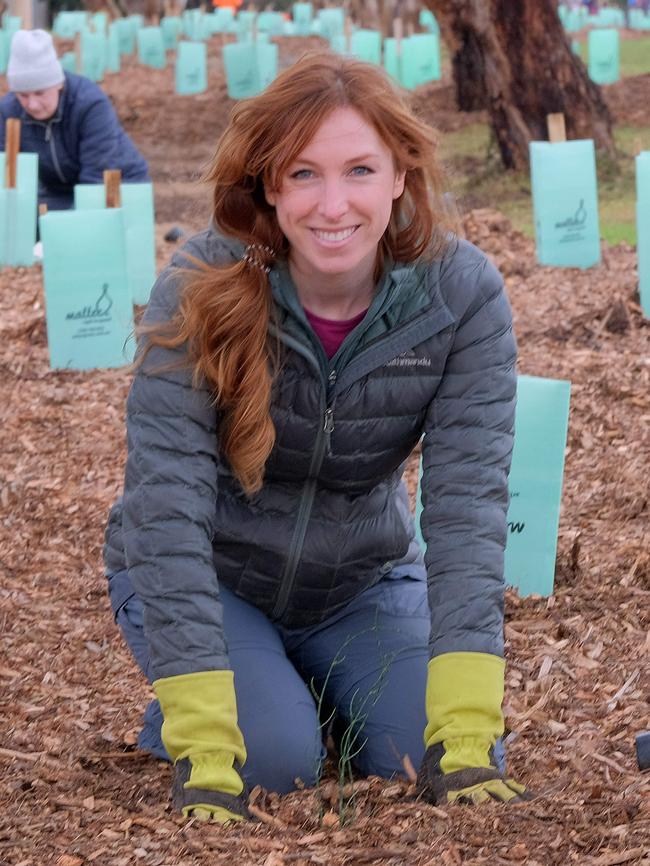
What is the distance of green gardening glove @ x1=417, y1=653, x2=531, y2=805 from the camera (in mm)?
2316

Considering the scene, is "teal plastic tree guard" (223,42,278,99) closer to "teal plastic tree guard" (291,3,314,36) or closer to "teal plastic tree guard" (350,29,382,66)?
"teal plastic tree guard" (350,29,382,66)

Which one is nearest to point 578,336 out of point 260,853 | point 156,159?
point 260,853

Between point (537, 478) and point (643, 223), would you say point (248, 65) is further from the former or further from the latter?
point (537, 478)

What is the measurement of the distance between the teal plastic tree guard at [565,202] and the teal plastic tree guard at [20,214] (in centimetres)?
247

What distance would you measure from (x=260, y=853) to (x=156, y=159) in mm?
12590

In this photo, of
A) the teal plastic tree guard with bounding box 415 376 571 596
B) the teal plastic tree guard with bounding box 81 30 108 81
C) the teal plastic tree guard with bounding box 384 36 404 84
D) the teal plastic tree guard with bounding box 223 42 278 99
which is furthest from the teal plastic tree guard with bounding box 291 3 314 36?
the teal plastic tree guard with bounding box 415 376 571 596

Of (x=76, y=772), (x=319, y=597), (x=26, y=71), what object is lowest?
(x=76, y=772)

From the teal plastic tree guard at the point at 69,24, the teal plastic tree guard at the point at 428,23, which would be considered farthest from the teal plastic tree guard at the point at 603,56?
the teal plastic tree guard at the point at 428,23

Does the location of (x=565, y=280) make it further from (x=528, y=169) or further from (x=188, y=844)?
(x=188, y=844)

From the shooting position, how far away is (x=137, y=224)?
6.62m

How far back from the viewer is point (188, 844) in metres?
2.18

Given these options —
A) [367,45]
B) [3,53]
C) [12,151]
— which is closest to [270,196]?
[12,151]

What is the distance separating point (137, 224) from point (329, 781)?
14.2 ft

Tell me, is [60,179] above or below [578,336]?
above
